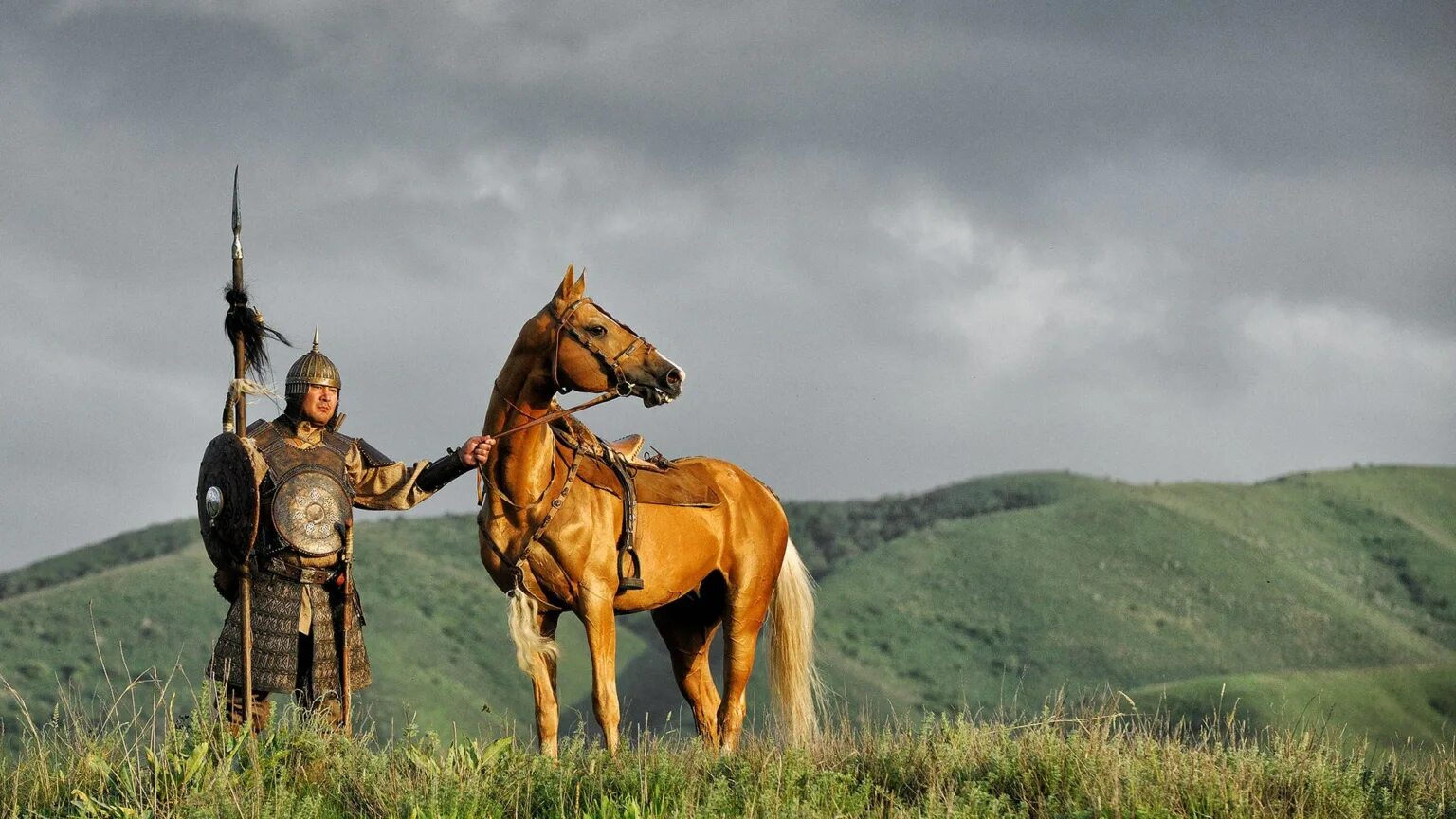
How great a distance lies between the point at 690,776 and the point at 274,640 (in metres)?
2.71

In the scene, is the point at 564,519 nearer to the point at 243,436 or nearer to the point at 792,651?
the point at 243,436

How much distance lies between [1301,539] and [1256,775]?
6361 centimetres

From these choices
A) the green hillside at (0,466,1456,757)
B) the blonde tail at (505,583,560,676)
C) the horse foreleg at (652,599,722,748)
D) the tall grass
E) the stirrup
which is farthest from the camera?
the green hillside at (0,466,1456,757)

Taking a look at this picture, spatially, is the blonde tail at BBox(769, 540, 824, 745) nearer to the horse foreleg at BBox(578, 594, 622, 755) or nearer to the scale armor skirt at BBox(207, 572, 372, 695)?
the horse foreleg at BBox(578, 594, 622, 755)

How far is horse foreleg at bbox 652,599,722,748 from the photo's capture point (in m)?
11.2

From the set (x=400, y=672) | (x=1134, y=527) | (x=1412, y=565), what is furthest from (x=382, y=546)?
(x=1412, y=565)

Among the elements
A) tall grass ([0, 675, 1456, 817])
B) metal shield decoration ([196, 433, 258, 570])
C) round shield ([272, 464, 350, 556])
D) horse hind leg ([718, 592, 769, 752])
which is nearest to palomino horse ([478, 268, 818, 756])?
horse hind leg ([718, 592, 769, 752])

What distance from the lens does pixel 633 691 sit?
50.7 metres

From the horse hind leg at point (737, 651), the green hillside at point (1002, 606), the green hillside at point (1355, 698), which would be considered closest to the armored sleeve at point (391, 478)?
the horse hind leg at point (737, 651)

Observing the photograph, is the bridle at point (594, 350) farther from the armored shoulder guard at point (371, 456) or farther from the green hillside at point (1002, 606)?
the green hillside at point (1002, 606)

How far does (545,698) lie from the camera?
9.40 m

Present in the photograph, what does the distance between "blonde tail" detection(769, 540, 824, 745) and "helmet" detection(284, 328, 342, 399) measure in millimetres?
3931

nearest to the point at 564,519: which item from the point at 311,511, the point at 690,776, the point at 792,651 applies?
the point at 311,511

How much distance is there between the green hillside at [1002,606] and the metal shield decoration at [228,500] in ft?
102
